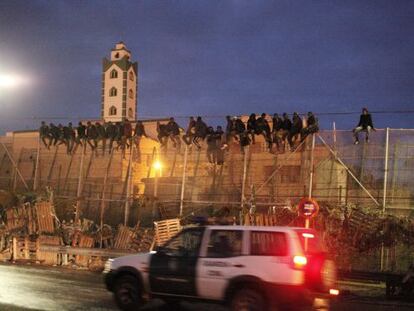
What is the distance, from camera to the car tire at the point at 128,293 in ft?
36.2

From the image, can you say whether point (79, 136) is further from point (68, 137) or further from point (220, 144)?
point (220, 144)

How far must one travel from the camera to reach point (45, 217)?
2489cm

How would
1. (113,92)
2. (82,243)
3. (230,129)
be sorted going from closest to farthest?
(82,243) → (230,129) → (113,92)

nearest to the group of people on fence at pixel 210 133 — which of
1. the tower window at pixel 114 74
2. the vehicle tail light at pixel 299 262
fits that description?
the vehicle tail light at pixel 299 262

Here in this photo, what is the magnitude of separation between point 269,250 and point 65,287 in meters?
6.72

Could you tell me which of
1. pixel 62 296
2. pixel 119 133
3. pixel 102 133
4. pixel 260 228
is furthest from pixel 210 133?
pixel 260 228

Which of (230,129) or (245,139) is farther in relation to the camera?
(230,129)

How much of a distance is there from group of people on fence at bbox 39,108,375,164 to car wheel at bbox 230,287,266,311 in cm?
1236

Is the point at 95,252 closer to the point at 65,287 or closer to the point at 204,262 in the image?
the point at 65,287

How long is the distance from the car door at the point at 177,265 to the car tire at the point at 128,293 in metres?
0.38

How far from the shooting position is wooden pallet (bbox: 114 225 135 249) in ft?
72.0

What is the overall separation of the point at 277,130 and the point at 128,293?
13.1 meters

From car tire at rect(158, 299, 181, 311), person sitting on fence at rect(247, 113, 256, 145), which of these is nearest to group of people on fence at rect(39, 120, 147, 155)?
person sitting on fence at rect(247, 113, 256, 145)

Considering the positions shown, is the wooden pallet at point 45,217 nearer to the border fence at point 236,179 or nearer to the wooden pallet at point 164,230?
the border fence at point 236,179
